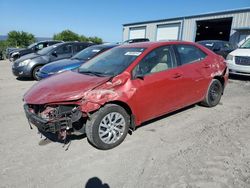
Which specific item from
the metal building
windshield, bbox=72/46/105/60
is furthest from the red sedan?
the metal building

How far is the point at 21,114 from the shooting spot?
4742 mm

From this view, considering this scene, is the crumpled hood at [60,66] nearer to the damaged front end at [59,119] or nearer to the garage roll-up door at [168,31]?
the damaged front end at [59,119]

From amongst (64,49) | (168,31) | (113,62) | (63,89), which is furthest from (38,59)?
(168,31)

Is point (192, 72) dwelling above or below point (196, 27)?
below

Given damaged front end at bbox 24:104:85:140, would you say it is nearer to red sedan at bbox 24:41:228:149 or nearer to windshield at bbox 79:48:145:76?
red sedan at bbox 24:41:228:149

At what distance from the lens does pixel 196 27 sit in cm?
2109

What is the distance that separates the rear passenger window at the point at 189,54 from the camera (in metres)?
4.17

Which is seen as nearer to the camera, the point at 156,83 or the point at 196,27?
the point at 156,83

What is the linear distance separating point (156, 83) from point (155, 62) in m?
0.41

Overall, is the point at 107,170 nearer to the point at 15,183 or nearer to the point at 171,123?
the point at 15,183

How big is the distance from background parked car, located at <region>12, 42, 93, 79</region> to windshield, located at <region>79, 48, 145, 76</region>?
4942 mm

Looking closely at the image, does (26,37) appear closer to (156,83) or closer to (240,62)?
(240,62)

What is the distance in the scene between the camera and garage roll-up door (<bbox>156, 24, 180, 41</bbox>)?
73.8 feet

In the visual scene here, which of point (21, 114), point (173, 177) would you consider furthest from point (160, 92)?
point (21, 114)
